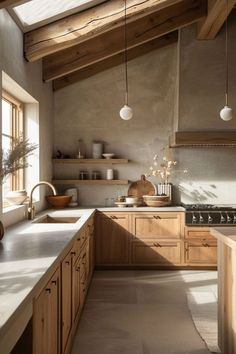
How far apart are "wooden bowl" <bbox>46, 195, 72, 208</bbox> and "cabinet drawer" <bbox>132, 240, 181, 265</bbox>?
108cm

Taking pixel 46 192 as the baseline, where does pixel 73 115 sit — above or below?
above

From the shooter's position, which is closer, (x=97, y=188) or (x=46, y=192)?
(x=46, y=192)

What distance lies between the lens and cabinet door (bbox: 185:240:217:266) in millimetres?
5012

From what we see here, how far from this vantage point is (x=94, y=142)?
227 inches

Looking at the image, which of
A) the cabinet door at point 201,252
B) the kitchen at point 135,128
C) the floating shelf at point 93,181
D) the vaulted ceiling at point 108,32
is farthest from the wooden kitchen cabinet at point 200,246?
the vaulted ceiling at point 108,32

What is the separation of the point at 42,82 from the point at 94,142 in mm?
1283

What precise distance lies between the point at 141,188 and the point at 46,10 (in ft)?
9.57

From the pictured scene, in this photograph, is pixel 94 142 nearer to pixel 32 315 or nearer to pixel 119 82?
pixel 119 82

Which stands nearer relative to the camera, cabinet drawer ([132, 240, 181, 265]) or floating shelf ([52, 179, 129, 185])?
cabinet drawer ([132, 240, 181, 265])

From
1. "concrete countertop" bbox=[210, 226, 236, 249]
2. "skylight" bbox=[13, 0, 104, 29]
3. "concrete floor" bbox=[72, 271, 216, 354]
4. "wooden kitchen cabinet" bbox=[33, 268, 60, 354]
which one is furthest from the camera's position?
"skylight" bbox=[13, 0, 104, 29]

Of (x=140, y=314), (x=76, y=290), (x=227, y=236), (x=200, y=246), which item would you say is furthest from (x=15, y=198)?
(x=200, y=246)

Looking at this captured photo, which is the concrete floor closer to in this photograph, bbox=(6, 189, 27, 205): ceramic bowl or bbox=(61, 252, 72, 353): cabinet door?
bbox=(61, 252, 72, 353): cabinet door

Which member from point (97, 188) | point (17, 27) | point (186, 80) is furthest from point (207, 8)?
point (97, 188)

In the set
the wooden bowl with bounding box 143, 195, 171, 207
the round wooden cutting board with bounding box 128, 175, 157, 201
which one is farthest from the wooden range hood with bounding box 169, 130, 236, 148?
the round wooden cutting board with bounding box 128, 175, 157, 201
